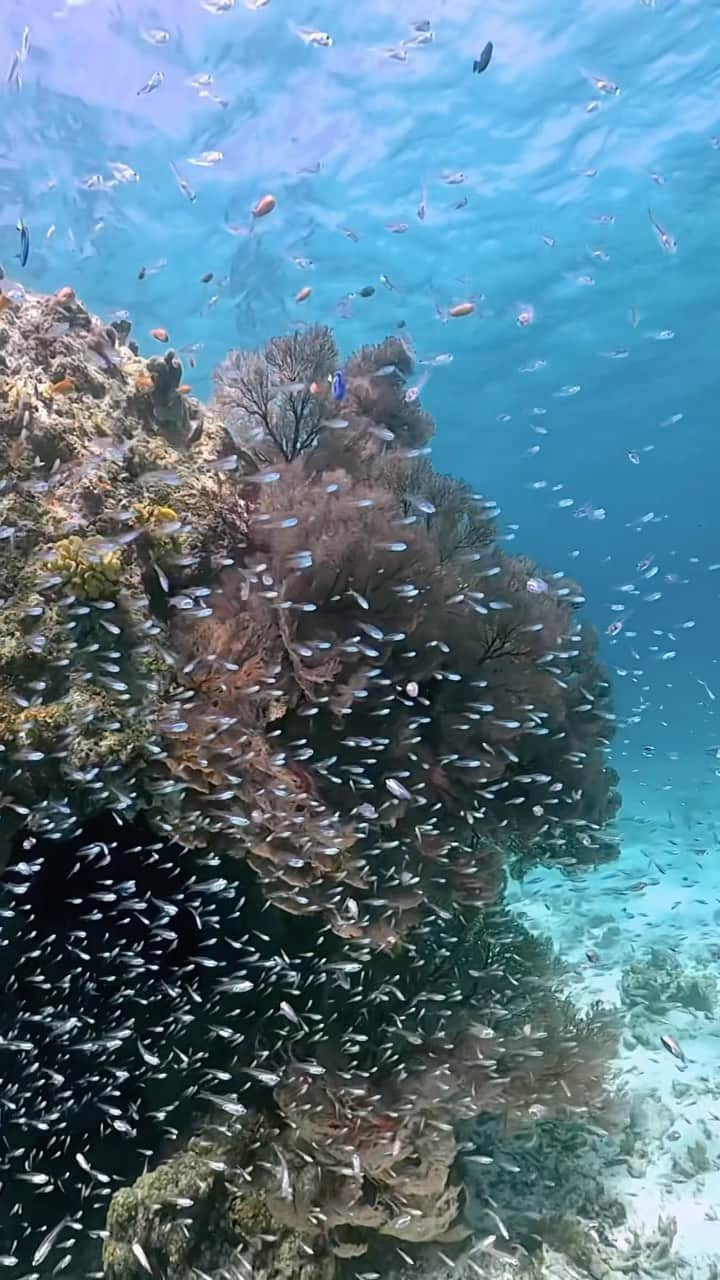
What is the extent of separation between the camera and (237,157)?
27.0 meters

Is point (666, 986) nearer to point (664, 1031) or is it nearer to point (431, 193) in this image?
point (664, 1031)

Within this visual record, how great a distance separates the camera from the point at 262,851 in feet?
19.0

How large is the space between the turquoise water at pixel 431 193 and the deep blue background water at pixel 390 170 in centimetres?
9

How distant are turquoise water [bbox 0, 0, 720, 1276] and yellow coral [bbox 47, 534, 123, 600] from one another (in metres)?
4.91

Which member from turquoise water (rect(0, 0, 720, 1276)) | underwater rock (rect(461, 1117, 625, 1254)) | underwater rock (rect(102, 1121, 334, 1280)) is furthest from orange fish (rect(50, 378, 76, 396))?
underwater rock (rect(461, 1117, 625, 1254))

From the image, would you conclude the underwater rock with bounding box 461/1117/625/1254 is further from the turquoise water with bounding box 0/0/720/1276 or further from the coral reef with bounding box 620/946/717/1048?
the coral reef with bounding box 620/946/717/1048

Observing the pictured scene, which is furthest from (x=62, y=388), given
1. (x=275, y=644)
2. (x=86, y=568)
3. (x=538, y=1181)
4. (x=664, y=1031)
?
(x=664, y=1031)

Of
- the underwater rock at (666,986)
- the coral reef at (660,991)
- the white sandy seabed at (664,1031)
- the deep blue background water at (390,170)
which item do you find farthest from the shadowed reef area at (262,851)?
the deep blue background water at (390,170)

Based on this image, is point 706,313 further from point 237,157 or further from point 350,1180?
point 350,1180

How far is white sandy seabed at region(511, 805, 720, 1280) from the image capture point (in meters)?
7.90

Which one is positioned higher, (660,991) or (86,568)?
(660,991)

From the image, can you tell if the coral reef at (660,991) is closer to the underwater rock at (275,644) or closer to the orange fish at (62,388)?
the underwater rock at (275,644)

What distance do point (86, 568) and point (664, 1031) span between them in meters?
11.0

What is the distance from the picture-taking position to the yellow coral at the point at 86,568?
595 cm
